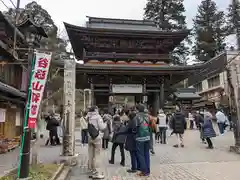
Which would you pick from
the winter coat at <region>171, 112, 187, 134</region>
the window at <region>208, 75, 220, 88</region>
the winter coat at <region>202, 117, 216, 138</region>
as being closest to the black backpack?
the winter coat at <region>171, 112, 187, 134</region>

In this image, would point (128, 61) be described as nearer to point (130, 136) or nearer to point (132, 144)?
point (130, 136)

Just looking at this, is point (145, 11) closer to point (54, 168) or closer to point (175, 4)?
point (175, 4)

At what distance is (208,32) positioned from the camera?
48.8 meters

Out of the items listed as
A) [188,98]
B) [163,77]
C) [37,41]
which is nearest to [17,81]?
[37,41]

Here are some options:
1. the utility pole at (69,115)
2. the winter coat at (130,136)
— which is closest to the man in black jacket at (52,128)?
the utility pole at (69,115)

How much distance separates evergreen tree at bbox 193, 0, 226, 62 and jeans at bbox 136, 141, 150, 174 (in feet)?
149

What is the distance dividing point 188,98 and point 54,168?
97.6 ft

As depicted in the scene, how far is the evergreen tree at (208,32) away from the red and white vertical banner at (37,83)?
153 ft

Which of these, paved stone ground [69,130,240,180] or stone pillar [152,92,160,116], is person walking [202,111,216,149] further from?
stone pillar [152,92,160,116]

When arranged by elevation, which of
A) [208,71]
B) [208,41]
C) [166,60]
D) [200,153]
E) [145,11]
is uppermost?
[145,11]

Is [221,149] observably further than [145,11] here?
No

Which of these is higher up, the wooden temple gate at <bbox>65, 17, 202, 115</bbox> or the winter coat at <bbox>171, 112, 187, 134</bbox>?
the wooden temple gate at <bbox>65, 17, 202, 115</bbox>

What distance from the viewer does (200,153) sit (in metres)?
9.99

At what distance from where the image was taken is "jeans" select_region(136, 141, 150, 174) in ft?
21.8
